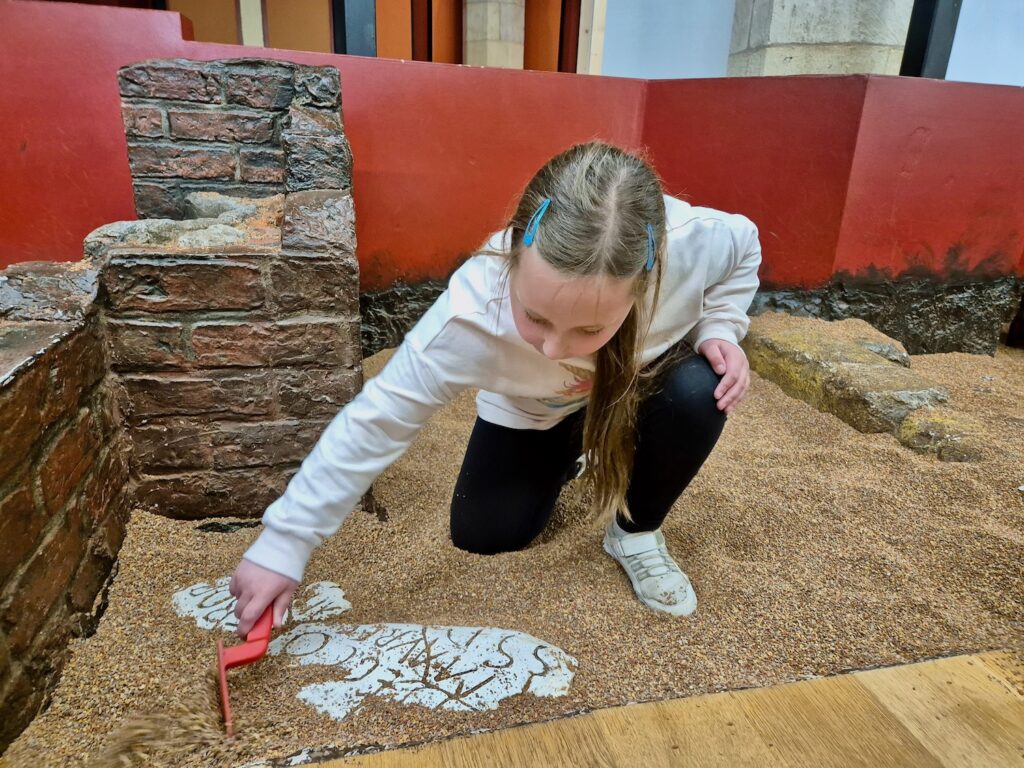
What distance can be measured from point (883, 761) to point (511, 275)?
2.78 feet

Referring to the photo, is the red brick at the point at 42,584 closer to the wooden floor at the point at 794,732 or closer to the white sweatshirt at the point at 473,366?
the white sweatshirt at the point at 473,366

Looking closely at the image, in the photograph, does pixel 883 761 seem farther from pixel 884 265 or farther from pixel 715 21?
pixel 715 21

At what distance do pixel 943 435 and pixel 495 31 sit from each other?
4.08m

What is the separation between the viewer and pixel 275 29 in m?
4.73

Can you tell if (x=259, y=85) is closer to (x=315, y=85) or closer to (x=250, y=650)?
(x=315, y=85)

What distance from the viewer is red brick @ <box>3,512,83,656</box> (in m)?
0.89

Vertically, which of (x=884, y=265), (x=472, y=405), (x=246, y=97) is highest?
(x=246, y=97)

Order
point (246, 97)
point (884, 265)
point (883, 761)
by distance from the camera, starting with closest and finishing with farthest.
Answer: point (883, 761), point (246, 97), point (884, 265)

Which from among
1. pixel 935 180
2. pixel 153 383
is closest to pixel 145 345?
pixel 153 383

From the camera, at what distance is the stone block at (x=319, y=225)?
50.7 inches

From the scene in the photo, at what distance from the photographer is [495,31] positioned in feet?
15.3

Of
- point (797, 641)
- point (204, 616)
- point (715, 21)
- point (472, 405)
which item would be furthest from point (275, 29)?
point (797, 641)

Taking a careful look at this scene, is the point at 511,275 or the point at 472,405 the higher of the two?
the point at 511,275

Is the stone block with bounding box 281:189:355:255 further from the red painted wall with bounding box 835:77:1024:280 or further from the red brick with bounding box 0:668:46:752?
the red painted wall with bounding box 835:77:1024:280
